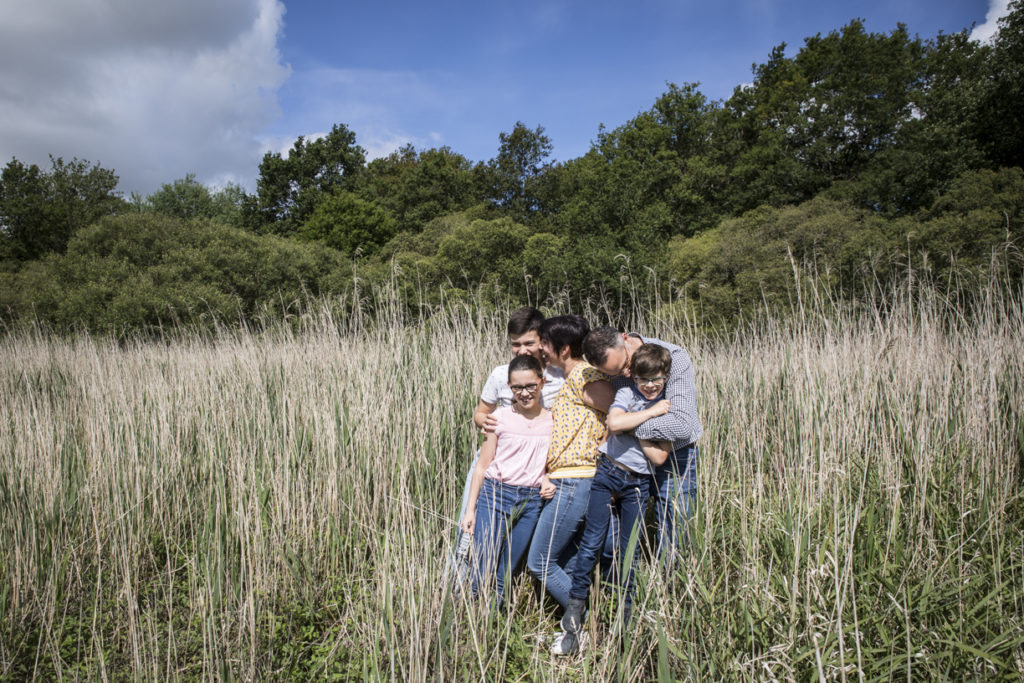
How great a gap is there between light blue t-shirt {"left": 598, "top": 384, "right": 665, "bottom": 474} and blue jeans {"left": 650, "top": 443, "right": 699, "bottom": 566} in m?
0.09

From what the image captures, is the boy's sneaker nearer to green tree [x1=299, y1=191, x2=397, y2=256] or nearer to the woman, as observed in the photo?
the woman

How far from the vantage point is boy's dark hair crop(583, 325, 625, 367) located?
6.80 ft

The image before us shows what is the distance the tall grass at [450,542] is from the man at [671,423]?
0.11 metres

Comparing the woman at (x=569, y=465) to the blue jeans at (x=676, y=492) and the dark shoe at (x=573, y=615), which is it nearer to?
the dark shoe at (x=573, y=615)

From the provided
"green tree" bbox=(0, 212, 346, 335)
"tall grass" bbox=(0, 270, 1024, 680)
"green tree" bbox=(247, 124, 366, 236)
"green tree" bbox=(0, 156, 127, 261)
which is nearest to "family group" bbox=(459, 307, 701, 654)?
"tall grass" bbox=(0, 270, 1024, 680)

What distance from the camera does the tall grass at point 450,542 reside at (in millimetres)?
1764

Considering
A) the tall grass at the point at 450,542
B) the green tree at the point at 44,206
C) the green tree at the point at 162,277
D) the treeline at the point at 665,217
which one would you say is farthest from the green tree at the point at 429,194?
the tall grass at the point at 450,542

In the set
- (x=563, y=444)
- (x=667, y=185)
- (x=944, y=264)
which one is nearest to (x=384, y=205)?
(x=667, y=185)

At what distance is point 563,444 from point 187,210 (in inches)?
1866

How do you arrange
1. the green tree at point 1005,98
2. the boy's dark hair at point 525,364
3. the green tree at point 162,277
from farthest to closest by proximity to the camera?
the green tree at point 1005,98
the green tree at point 162,277
the boy's dark hair at point 525,364

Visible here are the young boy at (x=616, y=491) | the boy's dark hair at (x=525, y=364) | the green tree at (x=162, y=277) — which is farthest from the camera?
the green tree at (x=162, y=277)

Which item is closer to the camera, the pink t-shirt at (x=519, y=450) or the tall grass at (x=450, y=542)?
the tall grass at (x=450, y=542)

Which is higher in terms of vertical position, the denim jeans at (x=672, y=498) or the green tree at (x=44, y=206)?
the green tree at (x=44, y=206)

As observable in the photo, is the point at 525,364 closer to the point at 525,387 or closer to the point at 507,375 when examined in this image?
→ the point at 525,387
